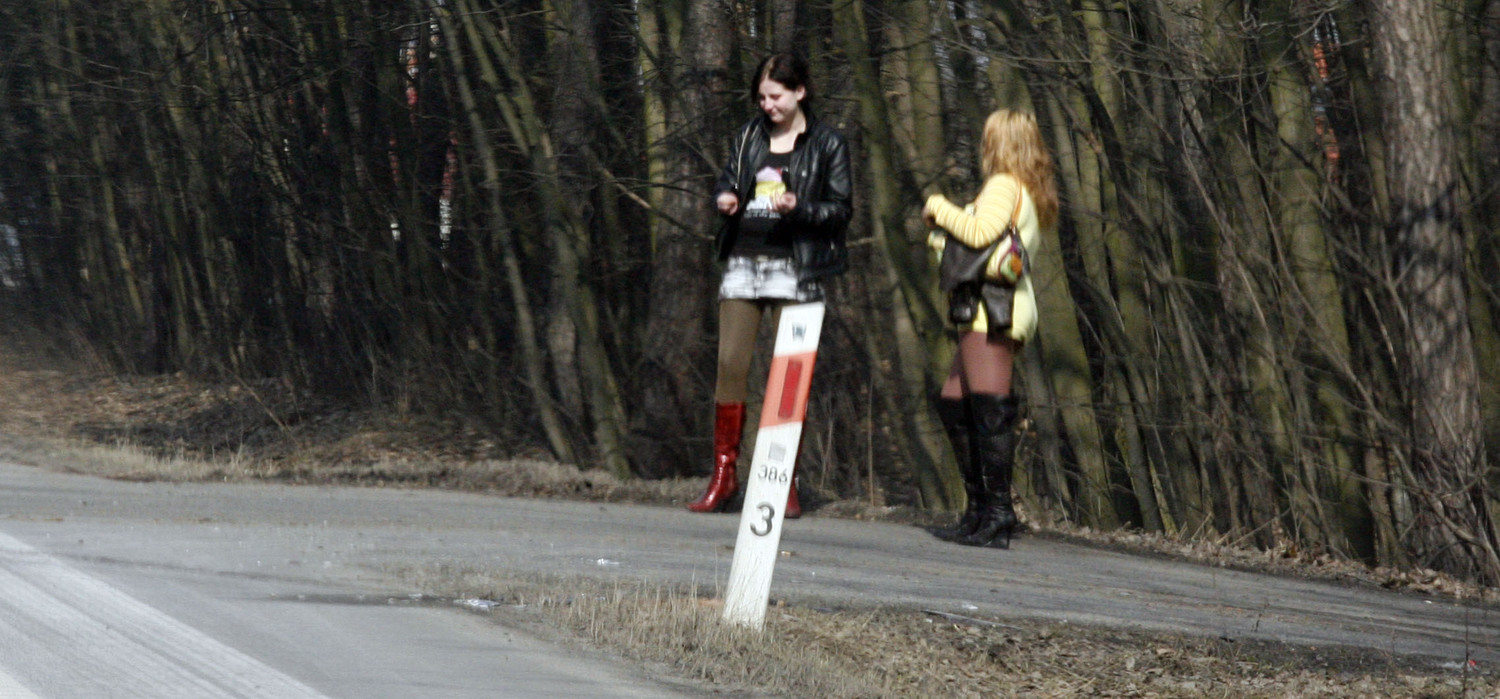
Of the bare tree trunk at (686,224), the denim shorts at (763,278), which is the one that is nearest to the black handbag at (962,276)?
the denim shorts at (763,278)

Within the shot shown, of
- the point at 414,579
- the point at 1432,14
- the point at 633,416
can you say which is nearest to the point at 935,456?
the point at 633,416

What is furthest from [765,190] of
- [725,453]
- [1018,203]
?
[725,453]

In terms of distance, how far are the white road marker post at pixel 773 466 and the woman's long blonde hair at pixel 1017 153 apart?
2.40m

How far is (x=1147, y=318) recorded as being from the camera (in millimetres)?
9570

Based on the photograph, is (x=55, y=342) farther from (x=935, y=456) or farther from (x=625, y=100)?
(x=935, y=456)

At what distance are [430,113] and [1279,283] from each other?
7243 mm

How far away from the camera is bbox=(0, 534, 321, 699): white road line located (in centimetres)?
390

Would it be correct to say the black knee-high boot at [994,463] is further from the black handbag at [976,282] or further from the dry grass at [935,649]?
the dry grass at [935,649]

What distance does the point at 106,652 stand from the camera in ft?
13.8

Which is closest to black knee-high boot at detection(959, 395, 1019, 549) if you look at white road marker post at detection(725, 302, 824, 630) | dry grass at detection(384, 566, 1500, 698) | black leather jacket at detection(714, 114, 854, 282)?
black leather jacket at detection(714, 114, 854, 282)

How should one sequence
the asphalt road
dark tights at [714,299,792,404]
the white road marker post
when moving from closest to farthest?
the asphalt road, the white road marker post, dark tights at [714,299,792,404]

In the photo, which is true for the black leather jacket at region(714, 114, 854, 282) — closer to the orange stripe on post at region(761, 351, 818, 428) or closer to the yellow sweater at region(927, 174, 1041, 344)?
the yellow sweater at region(927, 174, 1041, 344)

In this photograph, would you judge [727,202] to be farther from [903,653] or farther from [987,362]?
[903,653]

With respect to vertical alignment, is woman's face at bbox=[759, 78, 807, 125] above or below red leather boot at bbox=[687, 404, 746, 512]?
above
